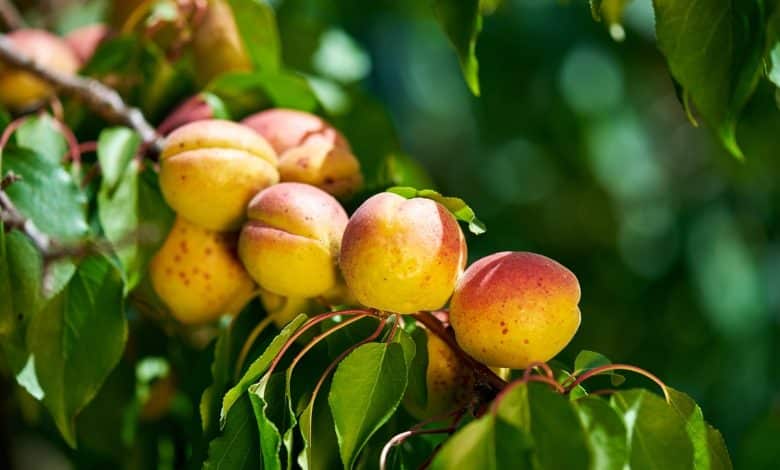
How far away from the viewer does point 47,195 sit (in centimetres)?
82

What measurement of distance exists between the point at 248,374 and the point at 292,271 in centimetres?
10

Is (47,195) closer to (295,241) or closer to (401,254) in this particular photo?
(295,241)

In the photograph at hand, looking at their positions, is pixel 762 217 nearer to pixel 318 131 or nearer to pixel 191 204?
pixel 318 131

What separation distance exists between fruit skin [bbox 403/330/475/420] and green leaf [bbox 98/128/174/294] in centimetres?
26

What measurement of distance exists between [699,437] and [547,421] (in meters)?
0.13

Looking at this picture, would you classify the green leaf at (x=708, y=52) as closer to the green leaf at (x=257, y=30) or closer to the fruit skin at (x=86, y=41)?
the green leaf at (x=257, y=30)

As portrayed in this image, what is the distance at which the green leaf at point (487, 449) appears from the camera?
0.51 m

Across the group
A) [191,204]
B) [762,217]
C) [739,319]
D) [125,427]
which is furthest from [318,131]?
[762,217]

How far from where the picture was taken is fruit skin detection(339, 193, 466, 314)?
65 cm

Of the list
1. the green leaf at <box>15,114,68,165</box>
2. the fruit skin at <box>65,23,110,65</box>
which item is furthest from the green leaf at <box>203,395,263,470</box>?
the fruit skin at <box>65,23,110,65</box>

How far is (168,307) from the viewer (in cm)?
88

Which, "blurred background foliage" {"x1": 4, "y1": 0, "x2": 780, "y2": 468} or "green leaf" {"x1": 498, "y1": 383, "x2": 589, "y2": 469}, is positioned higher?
"green leaf" {"x1": 498, "y1": 383, "x2": 589, "y2": 469}

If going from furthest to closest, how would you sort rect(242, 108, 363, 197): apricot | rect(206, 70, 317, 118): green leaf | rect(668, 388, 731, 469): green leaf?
rect(206, 70, 317, 118): green leaf → rect(242, 108, 363, 197): apricot → rect(668, 388, 731, 469): green leaf

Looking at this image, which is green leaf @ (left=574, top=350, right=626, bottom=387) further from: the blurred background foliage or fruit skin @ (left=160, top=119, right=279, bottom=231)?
the blurred background foliage
